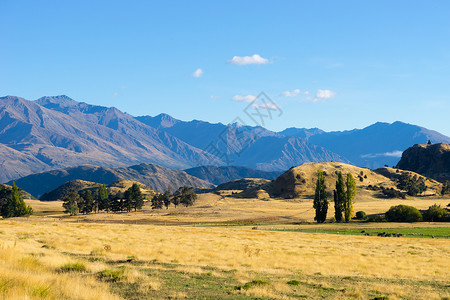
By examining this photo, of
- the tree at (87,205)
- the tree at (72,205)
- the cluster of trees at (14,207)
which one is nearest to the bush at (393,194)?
the tree at (87,205)

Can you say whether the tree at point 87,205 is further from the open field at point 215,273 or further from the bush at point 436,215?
the open field at point 215,273

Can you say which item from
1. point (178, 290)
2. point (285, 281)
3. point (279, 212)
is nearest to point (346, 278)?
point (285, 281)

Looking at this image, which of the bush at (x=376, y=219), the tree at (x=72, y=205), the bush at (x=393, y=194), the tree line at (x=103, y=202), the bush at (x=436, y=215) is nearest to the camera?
the bush at (x=436, y=215)

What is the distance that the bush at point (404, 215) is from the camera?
345ft

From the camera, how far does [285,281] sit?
22844mm

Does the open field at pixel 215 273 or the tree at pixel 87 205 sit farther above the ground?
the open field at pixel 215 273

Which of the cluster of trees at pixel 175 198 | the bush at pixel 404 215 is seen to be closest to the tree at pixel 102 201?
the cluster of trees at pixel 175 198

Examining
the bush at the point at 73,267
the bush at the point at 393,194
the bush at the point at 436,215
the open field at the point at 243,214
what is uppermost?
the bush at the point at 73,267

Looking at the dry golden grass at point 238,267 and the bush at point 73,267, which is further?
→ the bush at point 73,267

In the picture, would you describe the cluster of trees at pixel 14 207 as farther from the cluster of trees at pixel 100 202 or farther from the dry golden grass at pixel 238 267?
the dry golden grass at pixel 238 267

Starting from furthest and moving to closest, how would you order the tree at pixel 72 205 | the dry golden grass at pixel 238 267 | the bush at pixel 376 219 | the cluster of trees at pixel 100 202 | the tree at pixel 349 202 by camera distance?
the cluster of trees at pixel 100 202 → the tree at pixel 72 205 → the tree at pixel 349 202 → the bush at pixel 376 219 → the dry golden grass at pixel 238 267

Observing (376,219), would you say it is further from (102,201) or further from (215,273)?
(102,201)

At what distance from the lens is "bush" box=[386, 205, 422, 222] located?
105 m

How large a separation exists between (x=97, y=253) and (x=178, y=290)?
14640 mm
